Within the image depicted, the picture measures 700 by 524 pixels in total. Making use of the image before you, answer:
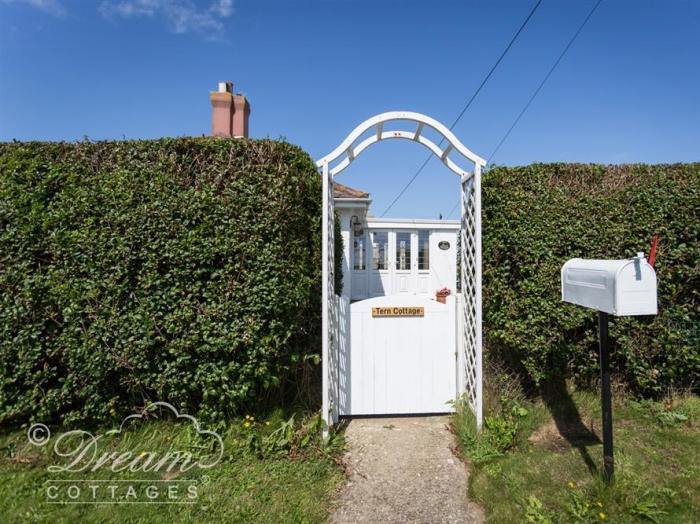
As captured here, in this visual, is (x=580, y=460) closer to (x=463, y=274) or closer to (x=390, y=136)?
(x=463, y=274)

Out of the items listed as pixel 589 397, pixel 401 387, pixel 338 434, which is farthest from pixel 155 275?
pixel 589 397

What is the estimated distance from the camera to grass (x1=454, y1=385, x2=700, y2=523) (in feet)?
7.30

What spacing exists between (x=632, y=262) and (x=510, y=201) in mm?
1371

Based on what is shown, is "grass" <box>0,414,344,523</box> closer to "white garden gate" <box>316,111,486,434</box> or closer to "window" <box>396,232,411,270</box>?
"white garden gate" <box>316,111,486,434</box>

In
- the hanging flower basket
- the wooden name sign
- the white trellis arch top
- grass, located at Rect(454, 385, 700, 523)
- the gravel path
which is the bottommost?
the gravel path

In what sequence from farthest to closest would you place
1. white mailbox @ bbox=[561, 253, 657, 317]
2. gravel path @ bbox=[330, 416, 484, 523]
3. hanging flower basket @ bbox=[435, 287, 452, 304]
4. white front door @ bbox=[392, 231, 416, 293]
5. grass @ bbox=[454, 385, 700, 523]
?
white front door @ bbox=[392, 231, 416, 293]
hanging flower basket @ bbox=[435, 287, 452, 304]
gravel path @ bbox=[330, 416, 484, 523]
grass @ bbox=[454, 385, 700, 523]
white mailbox @ bbox=[561, 253, 657, 317]

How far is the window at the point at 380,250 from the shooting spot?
350 inches

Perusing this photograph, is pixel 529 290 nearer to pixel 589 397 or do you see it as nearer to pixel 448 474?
pixel 589 397

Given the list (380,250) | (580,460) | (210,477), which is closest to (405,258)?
(380,250)

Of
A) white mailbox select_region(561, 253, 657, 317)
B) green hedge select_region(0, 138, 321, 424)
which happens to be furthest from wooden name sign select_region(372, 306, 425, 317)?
white mailbox select_region(561, 253, 657, 317)

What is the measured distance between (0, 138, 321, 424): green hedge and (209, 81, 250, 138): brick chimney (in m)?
2.57

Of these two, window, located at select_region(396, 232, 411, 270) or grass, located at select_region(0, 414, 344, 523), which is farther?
window, located at select_region(396, 232, 411, 270)

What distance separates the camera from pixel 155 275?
2795 millimetres

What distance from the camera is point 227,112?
523 cm
